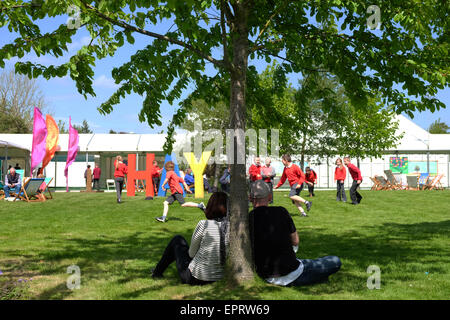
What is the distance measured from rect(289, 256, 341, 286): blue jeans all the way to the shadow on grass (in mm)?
82

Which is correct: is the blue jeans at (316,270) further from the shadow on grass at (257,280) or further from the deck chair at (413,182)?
the deck chair at (413,182)

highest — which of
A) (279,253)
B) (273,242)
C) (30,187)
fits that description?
(30,187)

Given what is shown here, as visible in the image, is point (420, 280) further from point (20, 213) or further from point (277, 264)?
point (20, 213)

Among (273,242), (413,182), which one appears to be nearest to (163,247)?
(273,242)

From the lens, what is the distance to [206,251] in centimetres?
489

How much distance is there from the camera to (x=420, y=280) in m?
5.14

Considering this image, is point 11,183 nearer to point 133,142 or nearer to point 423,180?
point 133,142

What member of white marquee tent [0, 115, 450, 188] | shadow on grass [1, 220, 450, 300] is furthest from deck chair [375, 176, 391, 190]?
shadow on grass [1, 220, 450, 300]

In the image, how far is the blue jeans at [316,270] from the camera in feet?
15.8

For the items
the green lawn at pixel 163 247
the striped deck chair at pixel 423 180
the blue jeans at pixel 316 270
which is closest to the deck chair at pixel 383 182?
the striped deck chair at pixel 423 180

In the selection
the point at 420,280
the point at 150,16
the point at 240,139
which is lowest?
the point at 420,280

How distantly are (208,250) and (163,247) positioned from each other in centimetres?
286
